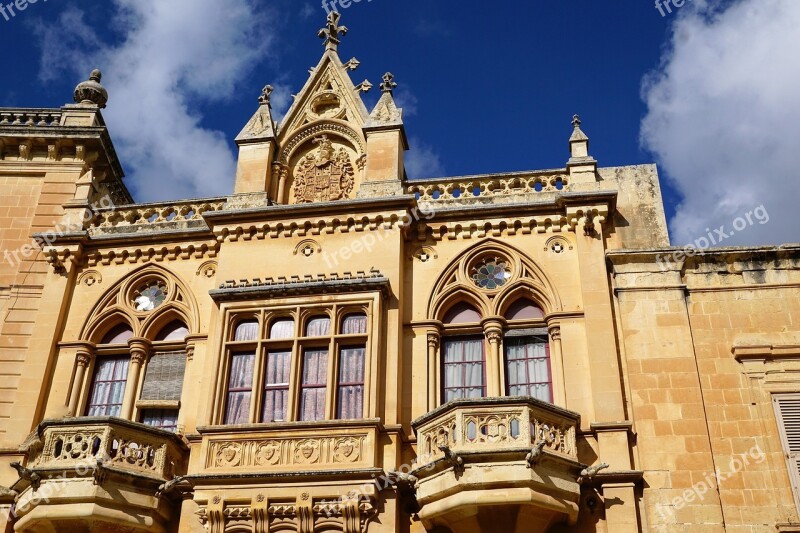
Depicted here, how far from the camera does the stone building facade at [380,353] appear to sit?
50.2 feet

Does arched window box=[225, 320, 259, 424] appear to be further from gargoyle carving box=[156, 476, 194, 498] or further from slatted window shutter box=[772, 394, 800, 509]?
slatted window shutter box=[772, 394, 800, 509]

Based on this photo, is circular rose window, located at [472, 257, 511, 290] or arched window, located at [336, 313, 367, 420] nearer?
arched window, located at [336, 313, 367, 420]

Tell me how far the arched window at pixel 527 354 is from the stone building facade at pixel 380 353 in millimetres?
44

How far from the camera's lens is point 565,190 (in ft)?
61.9

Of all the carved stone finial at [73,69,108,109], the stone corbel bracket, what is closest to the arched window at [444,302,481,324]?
the stone corbel bracket

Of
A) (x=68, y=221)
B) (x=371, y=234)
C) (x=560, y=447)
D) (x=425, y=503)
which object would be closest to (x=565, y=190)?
(x=371, y=234)

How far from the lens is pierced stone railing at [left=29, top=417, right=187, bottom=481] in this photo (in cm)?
1577

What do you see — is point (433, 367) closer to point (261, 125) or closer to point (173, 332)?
point (173, 332)

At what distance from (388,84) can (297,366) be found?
7.29 metres

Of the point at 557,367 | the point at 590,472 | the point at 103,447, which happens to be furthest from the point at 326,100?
the point at 590,472

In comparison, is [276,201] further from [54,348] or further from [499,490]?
[499,490]

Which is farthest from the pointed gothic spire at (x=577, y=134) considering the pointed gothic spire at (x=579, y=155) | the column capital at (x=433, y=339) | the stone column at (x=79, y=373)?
the stone column at (x=79, y=373)

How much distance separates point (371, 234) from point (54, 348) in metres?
7.02

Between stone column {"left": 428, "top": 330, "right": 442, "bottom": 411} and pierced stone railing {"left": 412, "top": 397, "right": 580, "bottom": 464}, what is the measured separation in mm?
1279
